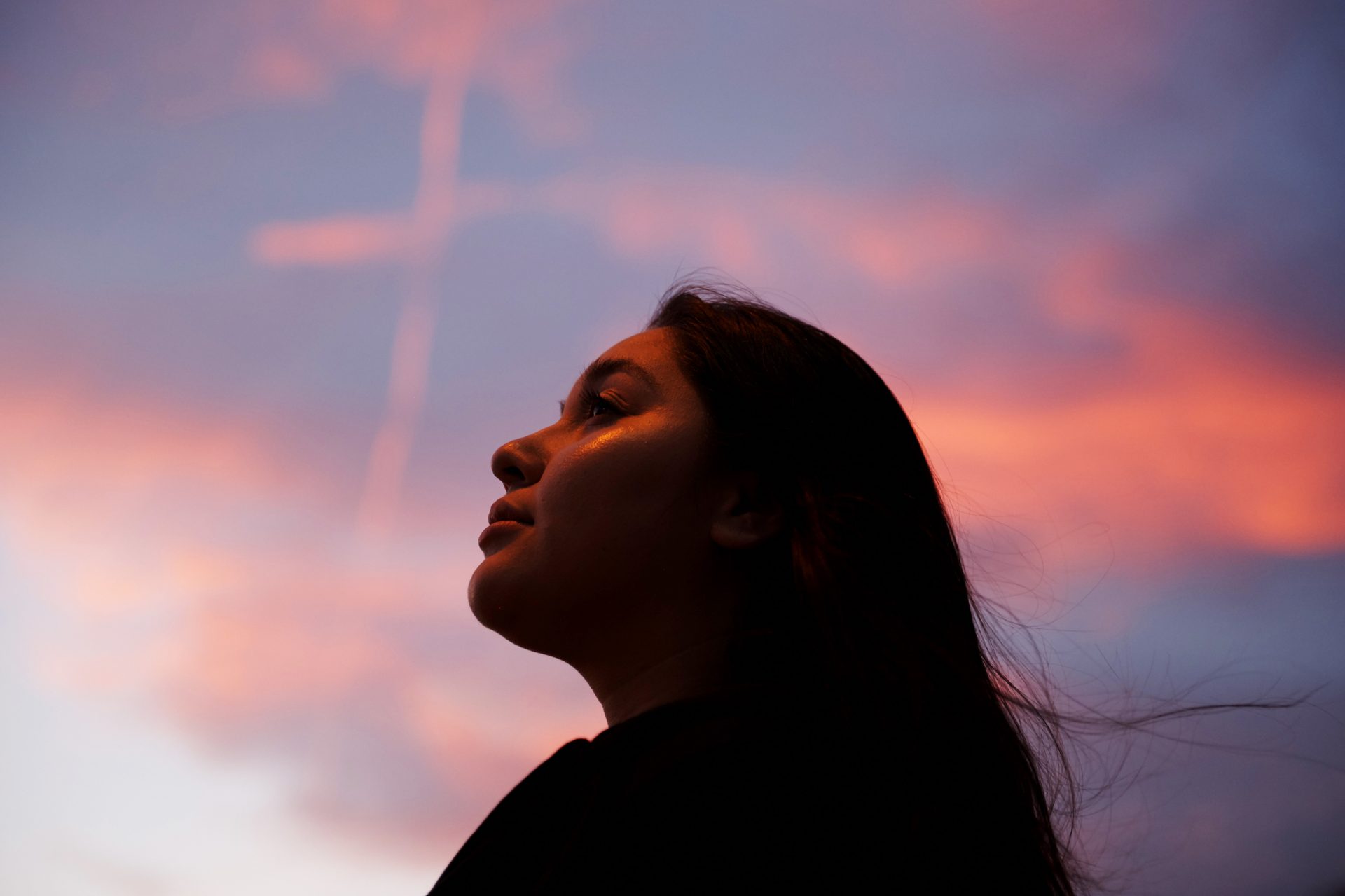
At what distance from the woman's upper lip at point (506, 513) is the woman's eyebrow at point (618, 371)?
0.47 m

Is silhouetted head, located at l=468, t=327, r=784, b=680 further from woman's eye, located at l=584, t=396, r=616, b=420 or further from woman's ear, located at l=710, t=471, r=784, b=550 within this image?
woman's eye, located at l=584, t=396, r=616, b=420

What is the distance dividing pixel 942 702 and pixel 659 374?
1.22 meters

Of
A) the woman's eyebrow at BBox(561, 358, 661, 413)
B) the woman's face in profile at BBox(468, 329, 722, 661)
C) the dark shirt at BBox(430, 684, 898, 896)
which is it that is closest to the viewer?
the dark shirt at BBox(430, 684, 898, 896)

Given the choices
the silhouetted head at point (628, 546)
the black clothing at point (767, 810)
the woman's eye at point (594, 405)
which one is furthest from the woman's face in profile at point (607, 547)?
the black clothing at point (767, 810)

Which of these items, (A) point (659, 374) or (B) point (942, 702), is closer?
(B) point (942, 702)

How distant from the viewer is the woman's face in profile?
9.90 ft

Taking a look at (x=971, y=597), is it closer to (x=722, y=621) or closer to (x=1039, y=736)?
(x=1039, y=736)

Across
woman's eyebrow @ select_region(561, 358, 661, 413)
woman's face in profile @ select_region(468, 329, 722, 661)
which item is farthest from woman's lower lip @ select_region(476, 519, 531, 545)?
woman's eyebrow @ select_region(561, 358, 661, 413)

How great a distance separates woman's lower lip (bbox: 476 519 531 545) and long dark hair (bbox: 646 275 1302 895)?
574 mm

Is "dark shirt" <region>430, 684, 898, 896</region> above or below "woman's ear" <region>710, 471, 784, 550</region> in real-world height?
below

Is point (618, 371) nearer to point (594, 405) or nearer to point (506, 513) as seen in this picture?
point (594, 405)

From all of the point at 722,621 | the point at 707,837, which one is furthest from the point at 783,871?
the point at 722,621

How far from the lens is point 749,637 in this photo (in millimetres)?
3023

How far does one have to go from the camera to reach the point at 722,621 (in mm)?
3074
